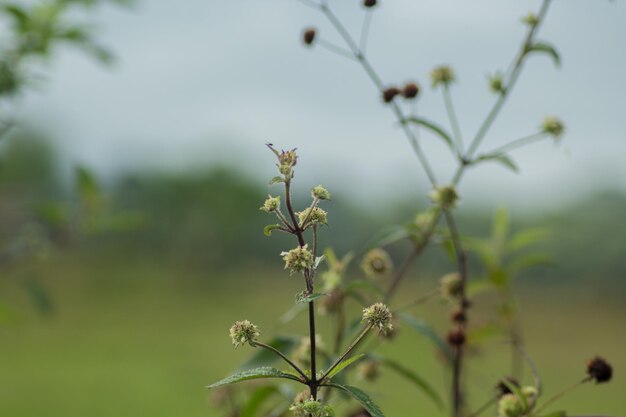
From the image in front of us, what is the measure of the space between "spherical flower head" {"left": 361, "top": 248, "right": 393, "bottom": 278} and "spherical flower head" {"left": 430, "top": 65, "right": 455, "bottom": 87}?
7.7 inches

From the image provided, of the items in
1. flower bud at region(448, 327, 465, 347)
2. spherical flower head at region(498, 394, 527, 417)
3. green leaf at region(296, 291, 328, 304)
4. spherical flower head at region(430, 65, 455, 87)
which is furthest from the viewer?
spherical flower head at region(430, 65, 455, 87)

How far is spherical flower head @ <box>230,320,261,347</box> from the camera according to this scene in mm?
349

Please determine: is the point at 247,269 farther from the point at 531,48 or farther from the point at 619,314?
the point at 531,48

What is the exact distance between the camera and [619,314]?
19.4 ft

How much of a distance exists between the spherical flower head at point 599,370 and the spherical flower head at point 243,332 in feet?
0.84

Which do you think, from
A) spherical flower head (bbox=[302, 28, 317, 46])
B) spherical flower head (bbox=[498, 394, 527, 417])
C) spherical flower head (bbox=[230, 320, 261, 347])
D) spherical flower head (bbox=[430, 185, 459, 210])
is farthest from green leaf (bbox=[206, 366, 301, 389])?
spherical flower head (bbox=[302, 28, 317, 46])

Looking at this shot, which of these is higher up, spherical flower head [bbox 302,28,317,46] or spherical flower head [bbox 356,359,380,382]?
spherical flower head [bbox 302,28,317,46]

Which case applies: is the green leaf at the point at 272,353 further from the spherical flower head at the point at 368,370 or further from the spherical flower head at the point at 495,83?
the spherical flower head at the point at 495,83

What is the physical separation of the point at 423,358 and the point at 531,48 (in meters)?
5.94

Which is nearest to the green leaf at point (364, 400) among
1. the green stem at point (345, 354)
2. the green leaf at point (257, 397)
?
the green stem at point (345, 354)

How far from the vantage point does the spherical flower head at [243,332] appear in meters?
0.35

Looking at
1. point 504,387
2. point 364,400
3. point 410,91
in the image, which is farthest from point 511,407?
point 410,91

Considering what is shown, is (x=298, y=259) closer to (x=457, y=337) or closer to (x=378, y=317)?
(x=378, y=317)

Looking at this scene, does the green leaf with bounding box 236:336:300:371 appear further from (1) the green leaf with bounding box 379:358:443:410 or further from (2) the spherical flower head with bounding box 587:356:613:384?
(2) the spherical flower head with bounding box 587:356:613:384
